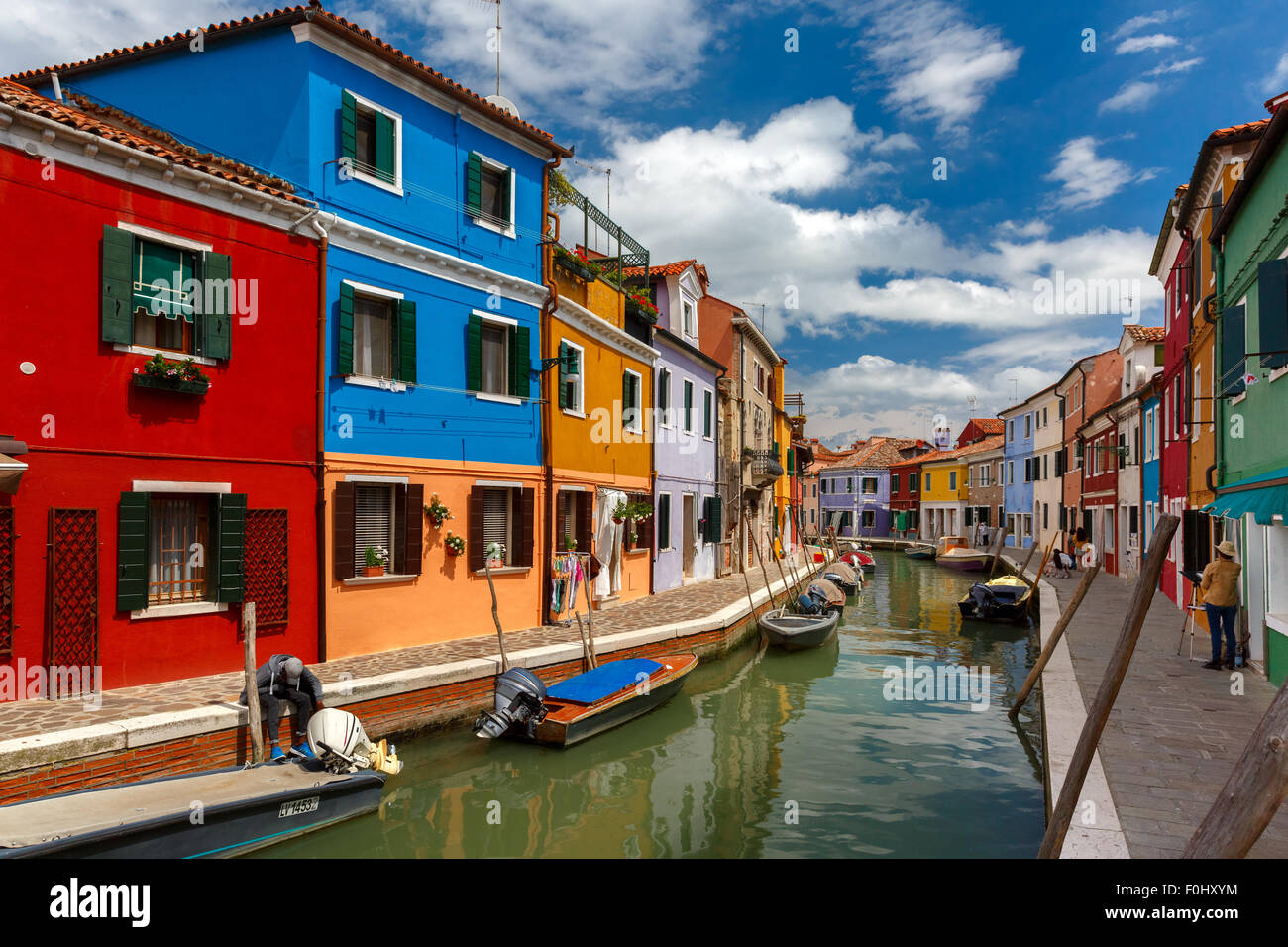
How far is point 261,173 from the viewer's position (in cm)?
1162

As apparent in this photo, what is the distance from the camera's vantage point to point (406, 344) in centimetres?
1269

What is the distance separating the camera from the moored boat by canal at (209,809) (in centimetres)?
595

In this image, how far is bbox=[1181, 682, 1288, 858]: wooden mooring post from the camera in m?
3.26

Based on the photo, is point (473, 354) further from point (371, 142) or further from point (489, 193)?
point (371, 142)

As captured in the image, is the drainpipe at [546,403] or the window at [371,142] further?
the drainpipe at [546,403]

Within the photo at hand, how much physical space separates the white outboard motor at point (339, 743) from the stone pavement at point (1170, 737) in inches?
270

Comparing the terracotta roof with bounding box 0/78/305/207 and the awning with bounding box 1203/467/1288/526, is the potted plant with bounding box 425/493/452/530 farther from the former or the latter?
the awning with bounding box 1203/467/1288/526

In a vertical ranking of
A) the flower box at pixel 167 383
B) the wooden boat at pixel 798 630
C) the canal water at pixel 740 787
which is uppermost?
the flower box at pixel 167 383

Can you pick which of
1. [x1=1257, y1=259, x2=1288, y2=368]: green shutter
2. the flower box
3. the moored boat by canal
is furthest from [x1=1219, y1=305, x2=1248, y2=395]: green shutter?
the flower box

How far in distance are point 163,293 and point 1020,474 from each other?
45.6 m

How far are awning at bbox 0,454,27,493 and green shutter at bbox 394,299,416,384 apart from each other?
533 cm

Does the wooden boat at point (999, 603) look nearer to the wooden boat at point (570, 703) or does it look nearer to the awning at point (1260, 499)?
the awning at point (1260, 499)

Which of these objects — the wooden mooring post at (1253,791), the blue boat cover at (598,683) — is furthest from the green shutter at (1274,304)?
the blue boat cover at (598,683)

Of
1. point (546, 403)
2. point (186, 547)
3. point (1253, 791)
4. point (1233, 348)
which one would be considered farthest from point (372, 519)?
point (1233, 348)
